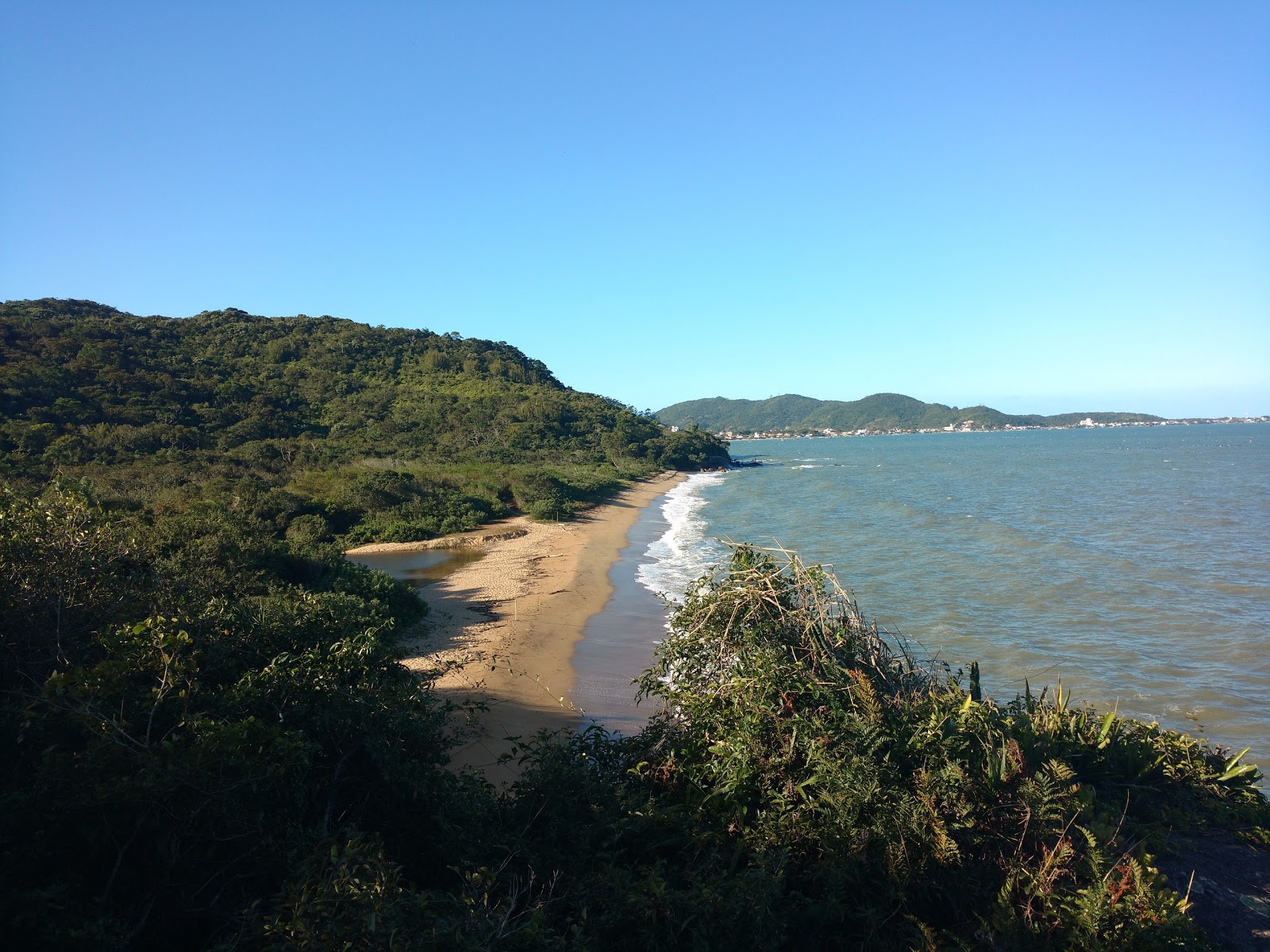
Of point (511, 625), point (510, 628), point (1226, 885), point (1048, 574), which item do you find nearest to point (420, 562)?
point (511, 625)

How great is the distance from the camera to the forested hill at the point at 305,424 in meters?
24.5

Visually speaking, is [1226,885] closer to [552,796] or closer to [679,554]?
[552,796]

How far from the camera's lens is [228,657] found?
5.18 m

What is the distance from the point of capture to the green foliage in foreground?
10.3ft

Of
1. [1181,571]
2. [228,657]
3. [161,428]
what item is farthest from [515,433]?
[228,657]

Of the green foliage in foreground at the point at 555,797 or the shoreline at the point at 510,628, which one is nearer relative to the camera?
the green foliage in foreground at the point at 555,797

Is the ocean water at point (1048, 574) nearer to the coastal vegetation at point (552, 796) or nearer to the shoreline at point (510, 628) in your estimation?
the shoreline at point (510, 628)

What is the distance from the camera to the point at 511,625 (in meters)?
13.0

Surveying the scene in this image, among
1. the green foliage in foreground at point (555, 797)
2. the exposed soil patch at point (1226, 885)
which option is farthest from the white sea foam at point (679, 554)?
the exposed soil patch at point (1226, 885)

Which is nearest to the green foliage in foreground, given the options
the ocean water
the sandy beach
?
the sandy beach

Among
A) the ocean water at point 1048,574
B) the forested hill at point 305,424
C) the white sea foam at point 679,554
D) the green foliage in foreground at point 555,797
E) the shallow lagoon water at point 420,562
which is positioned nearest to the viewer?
the green foliage in foreground at point 555,797

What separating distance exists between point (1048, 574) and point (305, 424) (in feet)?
136

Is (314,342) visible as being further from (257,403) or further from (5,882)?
(5,882)

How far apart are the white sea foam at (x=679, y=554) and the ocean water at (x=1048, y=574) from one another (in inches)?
4.0
